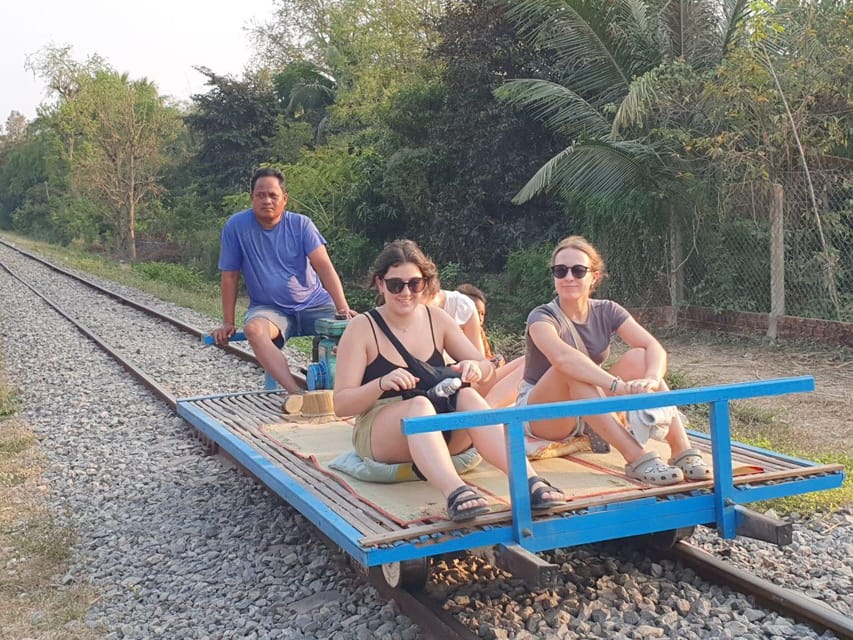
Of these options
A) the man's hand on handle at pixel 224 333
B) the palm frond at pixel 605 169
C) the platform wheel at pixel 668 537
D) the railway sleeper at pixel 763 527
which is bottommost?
the platform wheel at pixel 668 537

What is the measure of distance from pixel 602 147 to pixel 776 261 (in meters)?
2.87

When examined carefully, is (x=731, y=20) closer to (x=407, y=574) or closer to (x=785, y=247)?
(x=785, y=247)

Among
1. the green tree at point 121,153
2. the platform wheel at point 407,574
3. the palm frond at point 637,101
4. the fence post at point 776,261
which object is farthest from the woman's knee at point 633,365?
the green tree at point 121,153

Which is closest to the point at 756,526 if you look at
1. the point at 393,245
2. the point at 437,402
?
the point at 437,402

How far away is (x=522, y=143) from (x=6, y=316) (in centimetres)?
1048

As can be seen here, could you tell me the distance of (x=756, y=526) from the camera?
369cm

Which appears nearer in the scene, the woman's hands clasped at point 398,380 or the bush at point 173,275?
the woman's hands clasped at point 398,380

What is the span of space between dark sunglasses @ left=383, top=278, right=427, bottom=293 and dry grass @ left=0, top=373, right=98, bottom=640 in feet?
6.45

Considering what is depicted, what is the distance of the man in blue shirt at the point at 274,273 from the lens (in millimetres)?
6547

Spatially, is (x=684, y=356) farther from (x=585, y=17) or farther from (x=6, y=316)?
(x=6, y=316)

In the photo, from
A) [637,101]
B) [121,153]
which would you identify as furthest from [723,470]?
[121,153]

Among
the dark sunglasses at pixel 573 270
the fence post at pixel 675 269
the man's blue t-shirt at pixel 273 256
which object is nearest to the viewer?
the dark sunglasses at pixel 573 270

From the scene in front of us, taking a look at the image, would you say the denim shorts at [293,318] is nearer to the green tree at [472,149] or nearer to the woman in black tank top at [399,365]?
the woman in black tank top at [399,365]

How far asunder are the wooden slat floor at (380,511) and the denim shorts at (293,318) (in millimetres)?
1132
